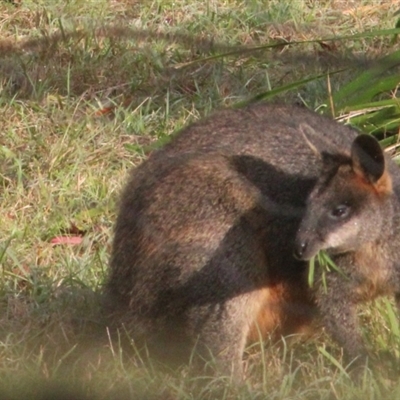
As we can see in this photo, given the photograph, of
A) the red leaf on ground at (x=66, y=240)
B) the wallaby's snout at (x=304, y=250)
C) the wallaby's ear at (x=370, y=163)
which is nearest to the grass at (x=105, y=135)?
the red leaf on ground at (x=66, y=240)

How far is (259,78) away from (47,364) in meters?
3.14

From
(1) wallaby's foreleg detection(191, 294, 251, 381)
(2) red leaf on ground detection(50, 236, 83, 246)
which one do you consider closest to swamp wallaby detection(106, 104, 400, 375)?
(1) wallaby's foreleg detection(191, 294, 251, 381)

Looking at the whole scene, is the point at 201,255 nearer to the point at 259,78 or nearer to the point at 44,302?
the point at 44,302

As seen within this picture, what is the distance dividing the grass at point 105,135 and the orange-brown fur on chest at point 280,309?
0.33ft

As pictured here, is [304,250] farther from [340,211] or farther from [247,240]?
[247,240]

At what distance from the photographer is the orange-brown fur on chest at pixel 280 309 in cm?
416

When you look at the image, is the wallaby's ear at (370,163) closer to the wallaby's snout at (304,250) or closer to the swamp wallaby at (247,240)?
the swamp wallaby at (247,240)

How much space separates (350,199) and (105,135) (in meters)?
2.41

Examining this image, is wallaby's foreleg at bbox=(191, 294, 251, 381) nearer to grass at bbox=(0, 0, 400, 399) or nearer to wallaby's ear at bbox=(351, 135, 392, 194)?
grass at bbox=(0, 0, 400, 399)

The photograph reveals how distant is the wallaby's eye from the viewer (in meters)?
3.89

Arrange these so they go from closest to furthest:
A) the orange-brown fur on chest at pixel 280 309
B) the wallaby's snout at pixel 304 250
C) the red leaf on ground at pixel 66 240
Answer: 1. the wallaby's snout at pixel 304 250
2. the orange-brown fur on chest at pixel 280 309
3. the red leaf on ground at pixel 66 240

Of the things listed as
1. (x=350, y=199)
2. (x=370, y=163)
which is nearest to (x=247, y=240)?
(x=350, y=199)

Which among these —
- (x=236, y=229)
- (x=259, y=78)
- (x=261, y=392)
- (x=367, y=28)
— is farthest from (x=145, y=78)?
(x=261, y=392)

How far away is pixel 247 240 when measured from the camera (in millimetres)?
4102
